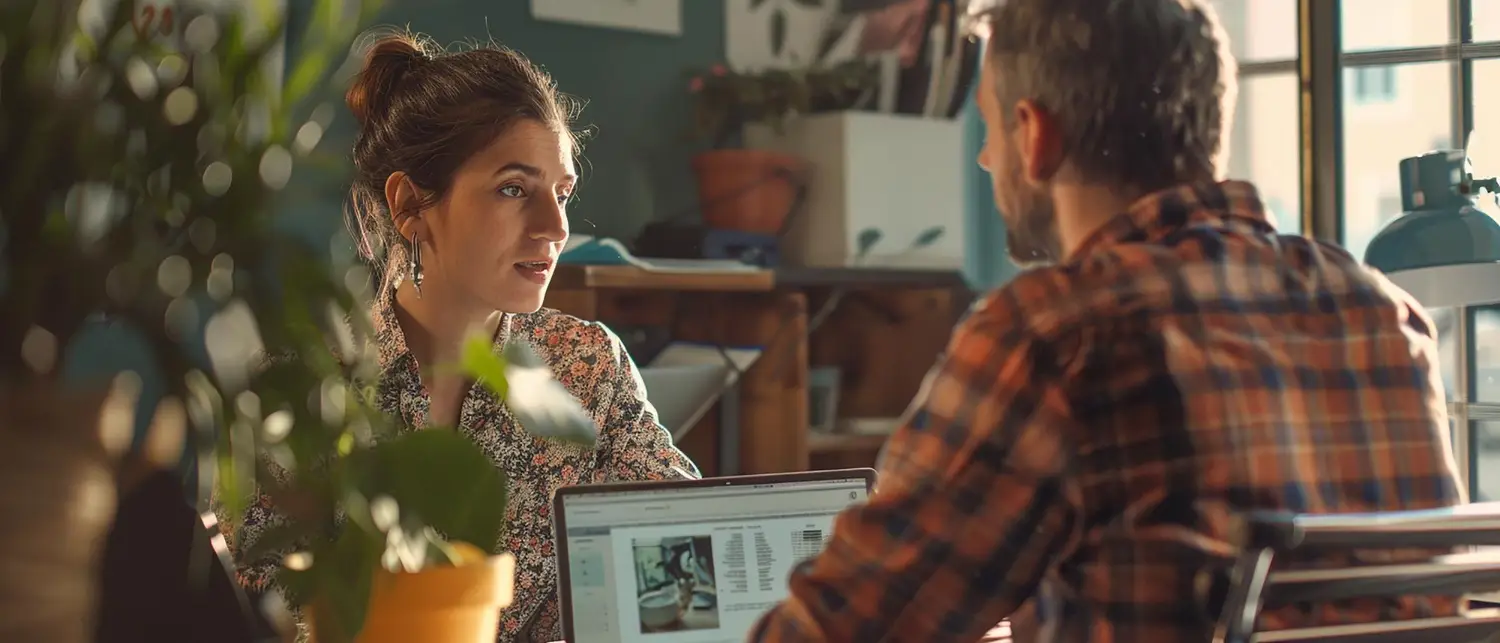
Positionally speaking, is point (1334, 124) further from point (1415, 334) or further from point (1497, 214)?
point (1415, 334)

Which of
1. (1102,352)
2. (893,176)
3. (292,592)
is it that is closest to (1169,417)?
(1102,352)

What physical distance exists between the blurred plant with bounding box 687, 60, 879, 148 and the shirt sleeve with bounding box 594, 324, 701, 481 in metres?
1.50

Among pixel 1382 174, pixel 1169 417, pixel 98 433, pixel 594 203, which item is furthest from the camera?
pixel 594 203

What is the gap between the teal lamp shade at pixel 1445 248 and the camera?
1600 millimetres

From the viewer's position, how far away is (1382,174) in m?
2.89

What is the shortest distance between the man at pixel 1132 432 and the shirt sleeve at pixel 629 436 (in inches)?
35.0

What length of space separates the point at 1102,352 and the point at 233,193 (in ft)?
1.65

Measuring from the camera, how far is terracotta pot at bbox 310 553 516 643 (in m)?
0.73

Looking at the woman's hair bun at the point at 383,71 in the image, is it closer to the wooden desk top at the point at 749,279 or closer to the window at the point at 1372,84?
the wooden desk top at the point at 749,279

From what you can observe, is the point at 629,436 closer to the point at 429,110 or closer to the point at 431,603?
the point at 429,110

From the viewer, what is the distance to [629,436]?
1.86m

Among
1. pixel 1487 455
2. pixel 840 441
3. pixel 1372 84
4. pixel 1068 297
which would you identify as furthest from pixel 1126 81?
pixel 840 441

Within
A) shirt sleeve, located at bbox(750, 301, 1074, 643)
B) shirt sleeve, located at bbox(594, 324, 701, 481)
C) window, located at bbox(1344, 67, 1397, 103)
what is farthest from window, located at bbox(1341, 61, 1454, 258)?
shirt sleeve, located at bbox(750, 301, 1074, 643)

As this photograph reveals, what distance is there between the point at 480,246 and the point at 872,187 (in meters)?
1.61
